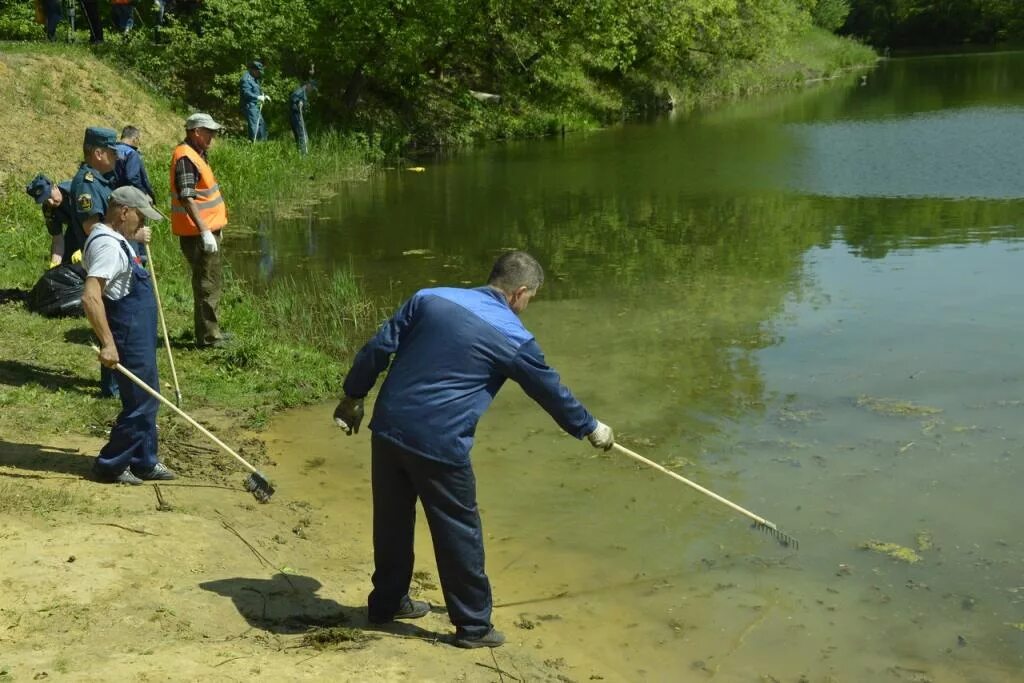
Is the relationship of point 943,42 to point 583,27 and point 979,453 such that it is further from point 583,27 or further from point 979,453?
point 979,453

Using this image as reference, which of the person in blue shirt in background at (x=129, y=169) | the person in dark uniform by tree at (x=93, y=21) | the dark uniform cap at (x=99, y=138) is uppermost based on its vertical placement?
the person in dark uniform by tree at (x=93, y=21)

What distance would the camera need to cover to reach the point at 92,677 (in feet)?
15.0

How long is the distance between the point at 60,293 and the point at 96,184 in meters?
2.11

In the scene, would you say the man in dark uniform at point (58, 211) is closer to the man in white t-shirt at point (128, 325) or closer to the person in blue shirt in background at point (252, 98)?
the man in white t-shirt at point (128, 325)

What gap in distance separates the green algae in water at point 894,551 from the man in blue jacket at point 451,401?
229 cm

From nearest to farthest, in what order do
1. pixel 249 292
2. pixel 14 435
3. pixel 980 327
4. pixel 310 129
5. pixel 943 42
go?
pixel 14 435 < pixel 980 327 < pixel 249 292 < pixel 310 129 < pixel 943 42

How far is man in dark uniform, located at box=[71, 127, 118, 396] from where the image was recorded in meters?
8.30

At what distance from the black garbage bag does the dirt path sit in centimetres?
387

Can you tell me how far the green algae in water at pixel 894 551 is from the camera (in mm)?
6667

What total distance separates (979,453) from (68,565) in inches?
235

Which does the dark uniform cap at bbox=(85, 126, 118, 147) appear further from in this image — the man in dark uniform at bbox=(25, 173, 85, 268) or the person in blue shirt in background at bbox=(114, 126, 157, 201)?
the man in dark uniform at bbox=(25, 173, 85, 268)

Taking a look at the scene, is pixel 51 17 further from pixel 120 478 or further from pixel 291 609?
pixel 291 609

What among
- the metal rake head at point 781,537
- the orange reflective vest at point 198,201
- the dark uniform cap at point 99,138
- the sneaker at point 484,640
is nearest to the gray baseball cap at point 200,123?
the orange reflective vest at point 198,201

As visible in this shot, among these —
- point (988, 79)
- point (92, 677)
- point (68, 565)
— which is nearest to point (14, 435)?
point (68, 565)
